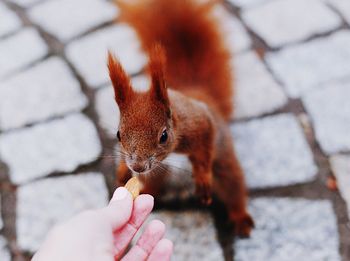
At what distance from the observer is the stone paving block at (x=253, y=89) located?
1.64m

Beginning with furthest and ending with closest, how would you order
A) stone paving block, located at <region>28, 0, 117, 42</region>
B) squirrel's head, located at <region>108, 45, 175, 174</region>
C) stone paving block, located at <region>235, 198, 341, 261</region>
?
stone paving block, located at <region>28, 0, 117, 42</region> → stone paving block, located at <region>235, 198, 341, 261</region> → squirrel's head, located at <region>108, 45, 175, 174</region>

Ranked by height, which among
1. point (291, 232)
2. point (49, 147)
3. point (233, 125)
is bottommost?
point (291, 232)

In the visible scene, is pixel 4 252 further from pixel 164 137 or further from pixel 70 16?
pixel 70 16

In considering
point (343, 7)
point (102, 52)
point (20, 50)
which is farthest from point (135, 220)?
point (343, 7)

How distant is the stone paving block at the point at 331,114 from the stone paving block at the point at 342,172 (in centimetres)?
3

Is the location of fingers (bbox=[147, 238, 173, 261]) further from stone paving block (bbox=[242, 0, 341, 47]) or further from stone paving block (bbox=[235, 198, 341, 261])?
stone paving block (bbox=[242, 0, 341, 47])

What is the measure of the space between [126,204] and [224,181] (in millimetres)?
401

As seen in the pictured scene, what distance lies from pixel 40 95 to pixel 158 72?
0.85m

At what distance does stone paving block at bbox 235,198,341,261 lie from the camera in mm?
1312

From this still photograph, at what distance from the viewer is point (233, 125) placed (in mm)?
1625

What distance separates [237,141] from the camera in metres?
1.59

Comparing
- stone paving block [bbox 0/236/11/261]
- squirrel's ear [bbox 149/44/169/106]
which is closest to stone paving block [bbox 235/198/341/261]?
squirrel's ear [bbox 149/44/169/106]

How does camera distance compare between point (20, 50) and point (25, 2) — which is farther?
point (25, 2)

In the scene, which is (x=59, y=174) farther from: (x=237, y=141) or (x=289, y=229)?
(x=289, y=229)
